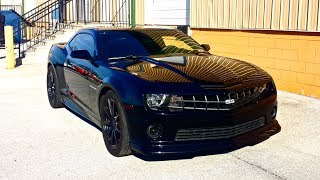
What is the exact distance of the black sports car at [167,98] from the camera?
3816mm

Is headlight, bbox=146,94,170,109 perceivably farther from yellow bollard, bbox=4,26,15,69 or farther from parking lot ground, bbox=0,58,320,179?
yellow bollard, bbox=4,26,15,69

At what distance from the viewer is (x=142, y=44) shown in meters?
5.25

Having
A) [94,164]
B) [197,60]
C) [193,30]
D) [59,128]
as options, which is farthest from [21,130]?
[193,30]

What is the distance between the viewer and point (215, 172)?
388 cm

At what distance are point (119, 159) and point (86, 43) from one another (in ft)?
6.62

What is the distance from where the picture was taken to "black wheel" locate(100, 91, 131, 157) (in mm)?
4102

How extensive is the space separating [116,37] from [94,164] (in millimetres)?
1873

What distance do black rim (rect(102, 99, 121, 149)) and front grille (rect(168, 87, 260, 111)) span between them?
29.5 inches

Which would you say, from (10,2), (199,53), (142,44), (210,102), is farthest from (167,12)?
(10,2)

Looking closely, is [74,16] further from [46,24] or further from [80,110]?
[80,110]

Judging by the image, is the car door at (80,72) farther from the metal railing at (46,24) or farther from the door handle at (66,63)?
the metal railing at (46,24)

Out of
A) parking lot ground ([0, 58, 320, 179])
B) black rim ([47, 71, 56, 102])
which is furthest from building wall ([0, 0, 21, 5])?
parking lot ground ([0, 58, 320, 179])

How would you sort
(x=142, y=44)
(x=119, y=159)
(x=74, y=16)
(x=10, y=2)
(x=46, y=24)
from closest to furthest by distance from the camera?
(x=119, y=159) < (x=142, y=44) < (x=74, y=16) < (x=46, y=24) < (x=10, y=2)

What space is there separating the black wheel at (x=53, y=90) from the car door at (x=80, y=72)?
0.63 meters
